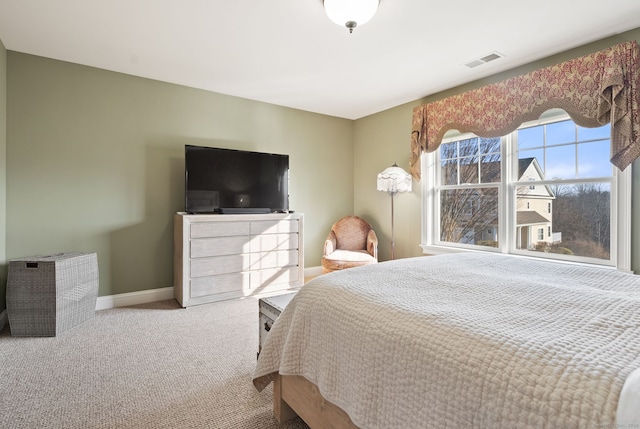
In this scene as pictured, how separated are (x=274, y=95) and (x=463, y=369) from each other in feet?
12.5

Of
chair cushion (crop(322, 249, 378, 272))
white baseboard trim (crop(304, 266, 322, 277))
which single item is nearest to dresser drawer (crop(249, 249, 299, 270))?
chair cushion (crop(322, 249, 378, 272))

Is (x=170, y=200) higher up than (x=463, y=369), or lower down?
higher up

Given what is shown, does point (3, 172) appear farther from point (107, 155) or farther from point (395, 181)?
point (395, 181)

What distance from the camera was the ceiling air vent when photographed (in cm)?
296

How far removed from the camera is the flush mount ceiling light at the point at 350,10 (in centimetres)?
209

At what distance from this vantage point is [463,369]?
2.64 ft

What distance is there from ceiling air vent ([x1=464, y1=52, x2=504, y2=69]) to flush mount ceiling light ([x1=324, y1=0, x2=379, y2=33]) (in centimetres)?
135

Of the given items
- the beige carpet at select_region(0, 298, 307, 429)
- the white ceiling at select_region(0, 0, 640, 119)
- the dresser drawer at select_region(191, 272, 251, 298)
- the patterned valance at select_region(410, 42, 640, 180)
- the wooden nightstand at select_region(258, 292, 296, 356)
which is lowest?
the beige carpet at select_region(0, 298, 307, 429)

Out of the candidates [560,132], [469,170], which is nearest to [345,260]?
[469,170]

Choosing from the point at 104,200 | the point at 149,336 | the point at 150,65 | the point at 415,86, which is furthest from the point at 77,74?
the point at 415,86

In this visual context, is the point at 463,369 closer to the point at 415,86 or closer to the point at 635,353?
the point at 635,353

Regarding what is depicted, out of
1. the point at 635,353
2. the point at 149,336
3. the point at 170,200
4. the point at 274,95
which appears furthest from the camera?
the point at 274,95

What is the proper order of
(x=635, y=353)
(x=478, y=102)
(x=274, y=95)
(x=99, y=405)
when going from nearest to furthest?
(x=635, y=353), (x=99, y=405), (x=478, y=102), (x=274, y=95)

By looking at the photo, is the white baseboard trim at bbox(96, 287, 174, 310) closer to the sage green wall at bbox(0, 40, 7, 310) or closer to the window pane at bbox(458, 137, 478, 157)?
the sage green wall at bbox(0, 40, 7, 310)
